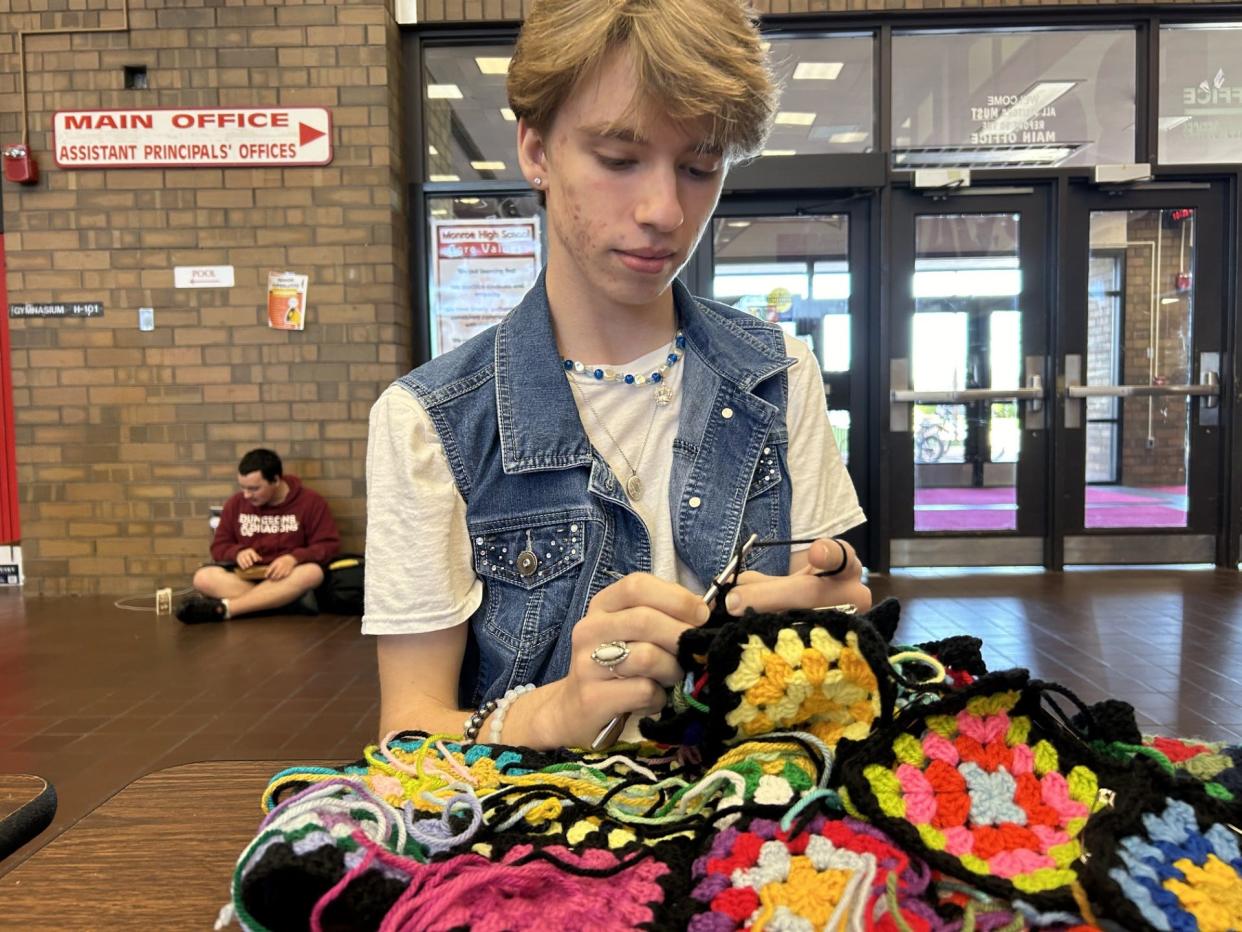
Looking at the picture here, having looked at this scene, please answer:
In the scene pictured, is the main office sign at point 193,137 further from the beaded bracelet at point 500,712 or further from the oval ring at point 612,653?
the oval ring at point 612,653

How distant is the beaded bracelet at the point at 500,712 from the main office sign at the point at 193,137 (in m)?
4.88

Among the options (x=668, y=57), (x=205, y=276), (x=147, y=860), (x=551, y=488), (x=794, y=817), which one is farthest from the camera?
(x=205, y=276)

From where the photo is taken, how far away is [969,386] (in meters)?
5.60

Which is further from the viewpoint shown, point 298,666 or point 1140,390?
point 1140,390

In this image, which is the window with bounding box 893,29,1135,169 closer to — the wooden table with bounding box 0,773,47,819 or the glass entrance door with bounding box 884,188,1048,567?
the glass entrance door with bounding box 884,188,1048,567

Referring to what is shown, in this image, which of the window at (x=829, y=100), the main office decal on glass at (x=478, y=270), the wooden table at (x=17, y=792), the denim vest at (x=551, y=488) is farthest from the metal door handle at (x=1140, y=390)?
the wooden table at (x=17, y=792)

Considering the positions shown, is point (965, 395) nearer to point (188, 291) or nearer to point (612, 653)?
point (188, 291)

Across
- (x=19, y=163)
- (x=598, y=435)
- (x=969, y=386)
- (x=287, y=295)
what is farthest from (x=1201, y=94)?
(x=19, y=163)

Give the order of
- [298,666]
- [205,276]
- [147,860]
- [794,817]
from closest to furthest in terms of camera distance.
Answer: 1. [794,817]
2. [147,860]
3. [298,666]
4. [205,276]

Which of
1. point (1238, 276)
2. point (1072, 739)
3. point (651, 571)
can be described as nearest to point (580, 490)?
point (651, 571)

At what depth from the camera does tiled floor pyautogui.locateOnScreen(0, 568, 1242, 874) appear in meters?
2.81

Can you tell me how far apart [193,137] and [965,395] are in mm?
4978

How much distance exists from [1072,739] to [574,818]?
1.34 ft

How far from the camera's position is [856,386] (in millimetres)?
5617
